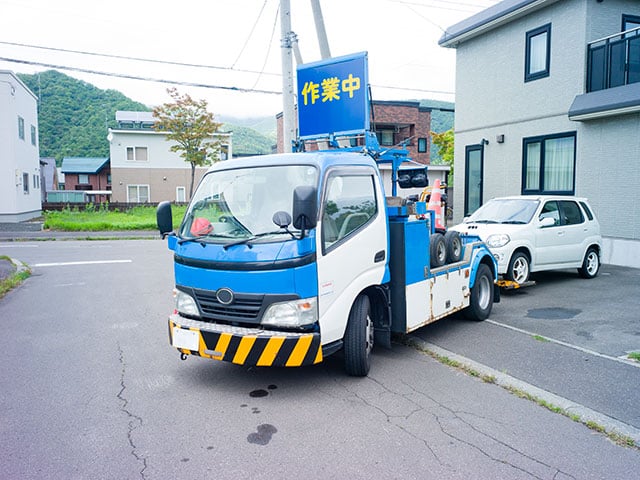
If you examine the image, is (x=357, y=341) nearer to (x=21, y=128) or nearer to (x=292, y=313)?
(x=292, y=313)

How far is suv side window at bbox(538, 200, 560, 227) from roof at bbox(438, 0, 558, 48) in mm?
6183

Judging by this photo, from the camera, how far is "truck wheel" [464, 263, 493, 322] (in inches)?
293

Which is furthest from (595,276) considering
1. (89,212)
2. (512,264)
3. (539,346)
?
(89,212)

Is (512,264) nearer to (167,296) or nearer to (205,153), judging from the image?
(167,296)

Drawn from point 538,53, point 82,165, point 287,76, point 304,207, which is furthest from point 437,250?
point 82,165

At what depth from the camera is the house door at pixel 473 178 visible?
16484 millimetres

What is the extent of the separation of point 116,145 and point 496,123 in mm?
32848

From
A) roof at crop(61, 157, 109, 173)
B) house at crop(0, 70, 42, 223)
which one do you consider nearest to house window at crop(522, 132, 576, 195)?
house at crop(0, 70, 42, 223)

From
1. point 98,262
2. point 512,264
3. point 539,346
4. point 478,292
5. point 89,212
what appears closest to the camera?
point 539,346

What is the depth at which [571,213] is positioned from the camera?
35.2 ft

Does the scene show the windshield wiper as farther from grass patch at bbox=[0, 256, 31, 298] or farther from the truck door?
grass patch at bbox=[0, 256, 31, 298]

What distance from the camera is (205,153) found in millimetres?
35500

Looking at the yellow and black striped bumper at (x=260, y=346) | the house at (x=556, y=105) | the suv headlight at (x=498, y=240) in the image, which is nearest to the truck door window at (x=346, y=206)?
the yellow and black striped bumper at (x=260, y=346)

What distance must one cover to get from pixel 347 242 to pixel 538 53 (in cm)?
1194
